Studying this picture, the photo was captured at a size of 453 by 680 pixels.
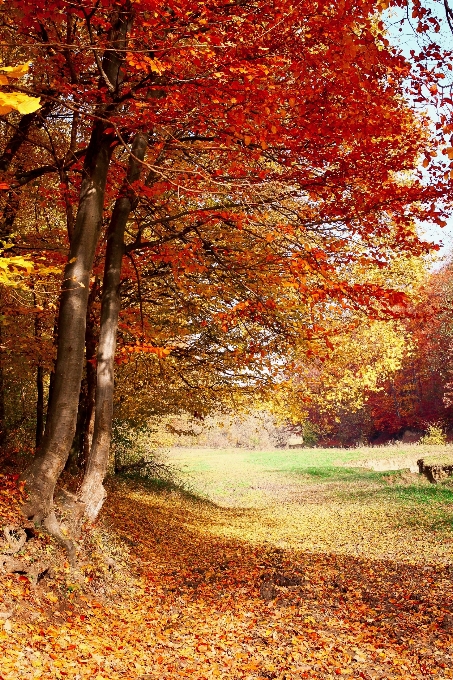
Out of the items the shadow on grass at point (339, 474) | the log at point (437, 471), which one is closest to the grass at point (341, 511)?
the shadow on grass at point (339, 474)

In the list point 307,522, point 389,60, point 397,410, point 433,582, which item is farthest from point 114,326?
point 397,410

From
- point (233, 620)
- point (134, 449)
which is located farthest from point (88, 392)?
point (134, 449)

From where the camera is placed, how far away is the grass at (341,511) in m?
11.0

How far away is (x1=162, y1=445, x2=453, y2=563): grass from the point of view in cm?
1103

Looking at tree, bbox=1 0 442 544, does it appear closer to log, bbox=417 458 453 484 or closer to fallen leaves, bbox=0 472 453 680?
fallen leaves, bbox=0 472 453 680

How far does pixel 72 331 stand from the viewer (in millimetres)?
6801

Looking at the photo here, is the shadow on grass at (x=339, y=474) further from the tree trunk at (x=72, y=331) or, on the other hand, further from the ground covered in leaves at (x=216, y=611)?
the tree trunk at (x=72, y=331)

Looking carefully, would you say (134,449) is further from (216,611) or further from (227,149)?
(227,149)

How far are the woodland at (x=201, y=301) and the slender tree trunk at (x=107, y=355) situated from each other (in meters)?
0.03

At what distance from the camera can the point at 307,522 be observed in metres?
14.1

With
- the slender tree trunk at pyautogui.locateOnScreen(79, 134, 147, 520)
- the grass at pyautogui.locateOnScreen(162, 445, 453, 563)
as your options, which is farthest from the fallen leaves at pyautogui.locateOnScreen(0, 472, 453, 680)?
the grass at pyautogui.locateOnScreen(162, 445, 453, 563)

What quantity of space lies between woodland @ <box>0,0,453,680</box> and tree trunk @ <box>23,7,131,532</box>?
1.1 inches

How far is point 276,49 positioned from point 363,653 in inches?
324

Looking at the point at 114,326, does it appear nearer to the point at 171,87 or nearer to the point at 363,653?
the point at 171,87
